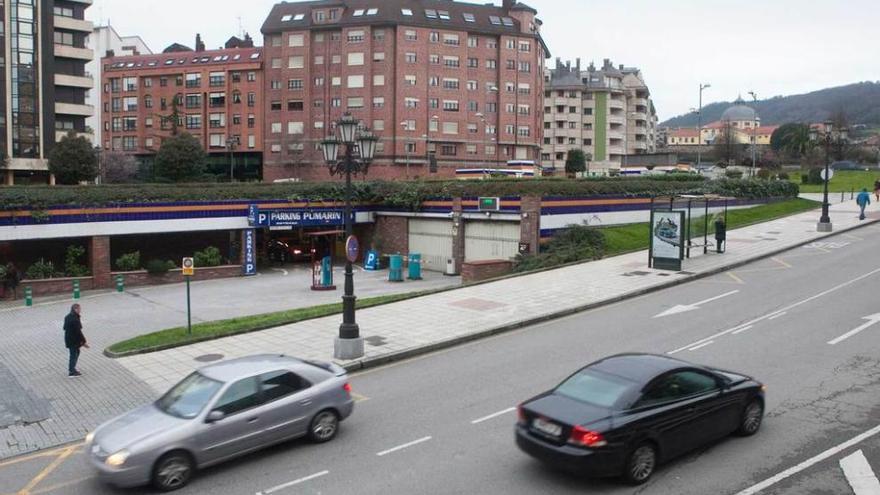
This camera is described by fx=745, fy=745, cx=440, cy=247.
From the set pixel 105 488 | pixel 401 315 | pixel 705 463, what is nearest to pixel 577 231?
pixel 401 315

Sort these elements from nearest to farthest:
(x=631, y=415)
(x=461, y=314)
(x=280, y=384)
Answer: (x=631, y=415) < (x=280, y=384) < (x=461, y=314)

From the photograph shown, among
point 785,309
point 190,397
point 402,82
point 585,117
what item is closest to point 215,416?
point 190,397

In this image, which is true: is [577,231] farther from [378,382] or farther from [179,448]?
[179,448]

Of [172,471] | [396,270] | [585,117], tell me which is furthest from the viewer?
[585,117]

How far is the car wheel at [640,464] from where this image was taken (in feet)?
29.8

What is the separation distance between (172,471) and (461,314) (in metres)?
12.1

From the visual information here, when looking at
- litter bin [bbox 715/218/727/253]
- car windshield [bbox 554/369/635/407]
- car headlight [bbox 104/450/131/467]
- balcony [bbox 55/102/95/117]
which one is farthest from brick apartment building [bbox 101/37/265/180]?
car windshield [bbox 554/369/635/407]

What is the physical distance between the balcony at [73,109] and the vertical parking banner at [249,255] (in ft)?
137

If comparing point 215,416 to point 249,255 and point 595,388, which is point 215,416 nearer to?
point 595,388

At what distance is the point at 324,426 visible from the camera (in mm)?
11359

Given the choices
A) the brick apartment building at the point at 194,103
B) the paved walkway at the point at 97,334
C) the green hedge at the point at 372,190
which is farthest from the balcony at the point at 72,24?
the paved walkway at the point at 97,334

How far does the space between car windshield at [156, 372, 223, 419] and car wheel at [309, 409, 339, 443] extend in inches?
61.7

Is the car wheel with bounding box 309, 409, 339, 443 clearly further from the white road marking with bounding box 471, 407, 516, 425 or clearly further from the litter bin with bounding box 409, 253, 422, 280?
the litter bin with bounding box 409, 253, 422, 280

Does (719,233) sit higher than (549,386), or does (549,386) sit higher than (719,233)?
(719,233)
